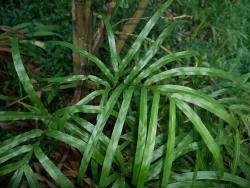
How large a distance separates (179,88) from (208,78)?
54 cm

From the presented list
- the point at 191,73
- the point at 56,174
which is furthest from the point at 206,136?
the point at 56,174

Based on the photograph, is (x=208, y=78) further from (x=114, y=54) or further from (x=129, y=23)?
(x=114, y=54)

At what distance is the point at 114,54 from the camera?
125cm

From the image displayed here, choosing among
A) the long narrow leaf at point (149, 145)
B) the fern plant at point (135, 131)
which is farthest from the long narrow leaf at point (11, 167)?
the long narrow leaf at point (149, 145)

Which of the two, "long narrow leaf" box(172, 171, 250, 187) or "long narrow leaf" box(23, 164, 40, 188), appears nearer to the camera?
"long narrow leaf" box(23, 164, 40, 188)

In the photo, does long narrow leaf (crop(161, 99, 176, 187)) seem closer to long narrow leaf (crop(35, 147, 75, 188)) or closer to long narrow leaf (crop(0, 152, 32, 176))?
long narrow leaf (crop(35, 147, 75, 188))

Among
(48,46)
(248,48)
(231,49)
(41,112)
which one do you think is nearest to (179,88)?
(41,112)

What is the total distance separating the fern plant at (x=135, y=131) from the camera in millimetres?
1072

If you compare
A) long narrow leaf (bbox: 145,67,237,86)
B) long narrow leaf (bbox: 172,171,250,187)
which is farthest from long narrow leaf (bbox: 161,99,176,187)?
long narrow leaf (bbox: 172,171,250,187)

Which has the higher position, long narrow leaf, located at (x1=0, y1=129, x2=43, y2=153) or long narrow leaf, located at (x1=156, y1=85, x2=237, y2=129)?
long narrow leaf, located at (x1=156, y1=85, x2=237, y2=129)

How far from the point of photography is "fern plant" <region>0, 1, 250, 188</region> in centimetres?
107

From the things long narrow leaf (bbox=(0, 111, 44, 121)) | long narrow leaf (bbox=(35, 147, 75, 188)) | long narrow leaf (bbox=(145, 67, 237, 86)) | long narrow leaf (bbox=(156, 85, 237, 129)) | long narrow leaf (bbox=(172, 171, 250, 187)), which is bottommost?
long narrow leaf (bbox=(172, 171, 250, 187))

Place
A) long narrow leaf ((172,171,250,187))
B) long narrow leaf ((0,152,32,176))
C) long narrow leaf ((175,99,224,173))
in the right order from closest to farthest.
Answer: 1. long narrow leaf ((175,99,224,173))
2. long narrow leaf ((0,152,32,176))
3. long narrow leaf ((172,171,250,187))

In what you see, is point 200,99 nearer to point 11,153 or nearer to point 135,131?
point 135,131
